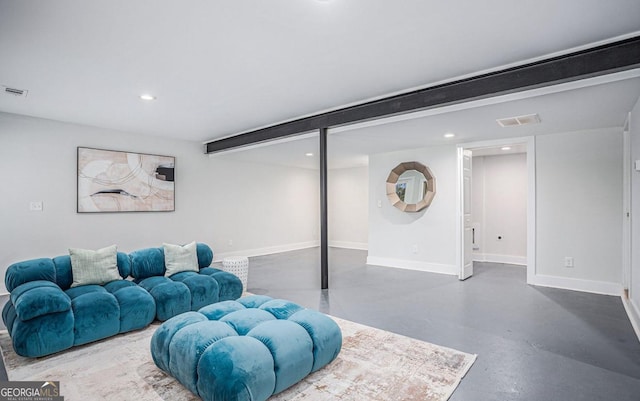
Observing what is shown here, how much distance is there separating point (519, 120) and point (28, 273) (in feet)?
18.5

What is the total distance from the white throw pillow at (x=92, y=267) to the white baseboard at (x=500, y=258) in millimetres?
6626

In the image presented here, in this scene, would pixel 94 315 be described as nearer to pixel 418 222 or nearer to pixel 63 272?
pixel 63 272

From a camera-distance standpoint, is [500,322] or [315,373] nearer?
[315,373]

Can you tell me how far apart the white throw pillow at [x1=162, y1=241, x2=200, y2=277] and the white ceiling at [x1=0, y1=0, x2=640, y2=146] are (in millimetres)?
1816

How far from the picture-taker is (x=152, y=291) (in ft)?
11.1

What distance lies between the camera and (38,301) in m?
2.58

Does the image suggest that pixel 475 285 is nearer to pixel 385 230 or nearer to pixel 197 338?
pixel 385 230

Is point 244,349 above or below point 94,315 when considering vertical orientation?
above

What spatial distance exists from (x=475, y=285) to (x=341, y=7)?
174 inches

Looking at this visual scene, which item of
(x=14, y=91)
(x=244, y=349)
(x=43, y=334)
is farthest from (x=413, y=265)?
(x=14, y=91)

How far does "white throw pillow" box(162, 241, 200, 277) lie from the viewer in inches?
155

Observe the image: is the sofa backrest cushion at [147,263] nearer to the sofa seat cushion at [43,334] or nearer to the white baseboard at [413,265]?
the sofa seat cushion at [43,334]

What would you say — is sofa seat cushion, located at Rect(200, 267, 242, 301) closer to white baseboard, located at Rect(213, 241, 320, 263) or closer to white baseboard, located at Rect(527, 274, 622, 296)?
white baseboard, located at Rect(213, 241, 320, 263)

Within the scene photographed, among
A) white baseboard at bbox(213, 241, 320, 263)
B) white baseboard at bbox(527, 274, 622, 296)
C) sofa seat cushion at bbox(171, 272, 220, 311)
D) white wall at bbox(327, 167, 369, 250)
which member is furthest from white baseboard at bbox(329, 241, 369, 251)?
sofa seat cushion at bbox(171, 272, 220, 311)
